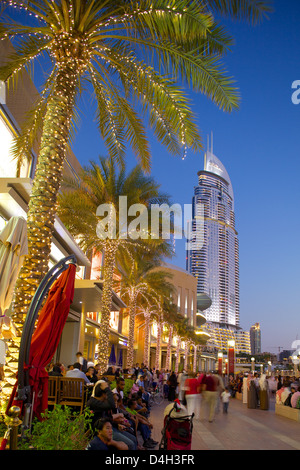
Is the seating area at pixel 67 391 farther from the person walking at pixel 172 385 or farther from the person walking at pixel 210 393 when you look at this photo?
the person walking at pixel 172 385

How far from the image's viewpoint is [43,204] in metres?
7.92

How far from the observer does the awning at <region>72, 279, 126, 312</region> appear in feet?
65.8

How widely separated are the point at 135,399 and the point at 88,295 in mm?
11551

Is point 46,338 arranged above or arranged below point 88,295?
below

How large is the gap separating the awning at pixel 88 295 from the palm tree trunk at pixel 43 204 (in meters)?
12.2

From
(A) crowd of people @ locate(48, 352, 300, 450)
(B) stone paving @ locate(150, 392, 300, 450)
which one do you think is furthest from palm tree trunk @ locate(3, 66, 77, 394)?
(B) stone paving @ locate(150, 392, 300, 450)

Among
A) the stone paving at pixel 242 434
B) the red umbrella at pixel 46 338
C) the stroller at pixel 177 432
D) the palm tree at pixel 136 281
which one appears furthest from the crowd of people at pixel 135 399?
the palm tree at pixel 136 281

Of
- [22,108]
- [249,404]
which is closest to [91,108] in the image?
[22,108]

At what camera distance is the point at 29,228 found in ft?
25.5

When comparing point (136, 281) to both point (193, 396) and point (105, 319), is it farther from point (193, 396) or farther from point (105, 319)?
point (193, 396)

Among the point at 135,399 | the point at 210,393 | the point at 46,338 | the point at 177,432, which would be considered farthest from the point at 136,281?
the point at 46,338
